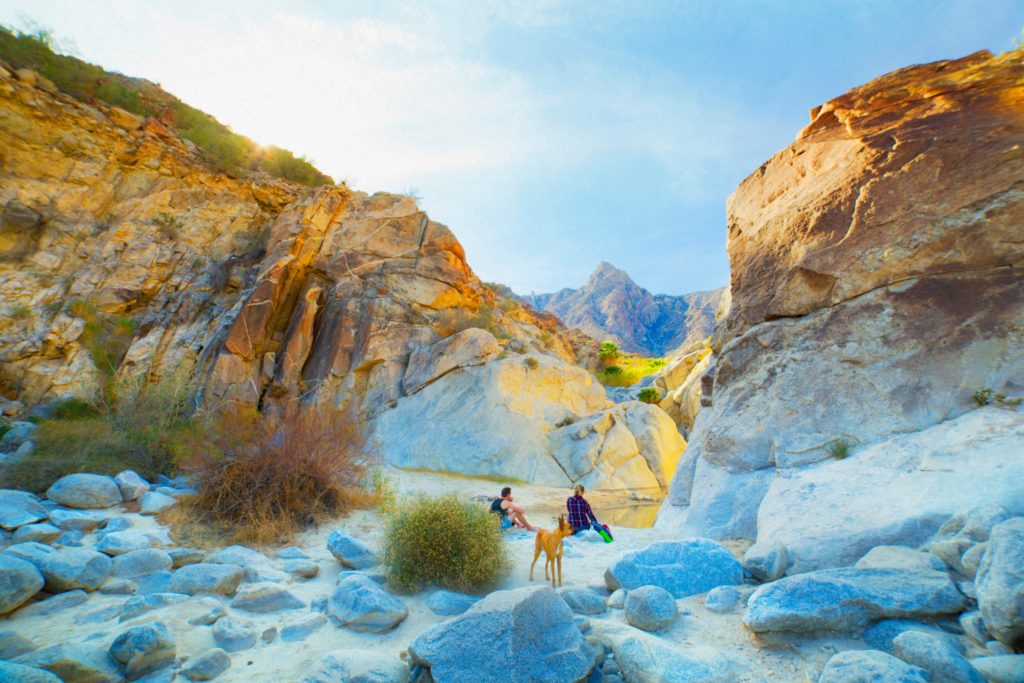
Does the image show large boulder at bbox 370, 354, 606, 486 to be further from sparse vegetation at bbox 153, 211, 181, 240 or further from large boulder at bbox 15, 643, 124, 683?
sparse vegetation at bbox 153, 211, 181, 240

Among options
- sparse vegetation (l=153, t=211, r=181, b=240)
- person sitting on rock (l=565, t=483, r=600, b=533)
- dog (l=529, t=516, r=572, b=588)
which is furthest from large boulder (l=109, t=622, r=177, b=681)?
sparse vegetation (l=153, t=211, r=181, b=240)

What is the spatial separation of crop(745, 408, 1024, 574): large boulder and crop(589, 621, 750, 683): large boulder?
1.53 m

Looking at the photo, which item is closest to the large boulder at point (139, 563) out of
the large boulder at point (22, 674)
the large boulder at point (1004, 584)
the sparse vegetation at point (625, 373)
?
the large boulder at point (22, 674)

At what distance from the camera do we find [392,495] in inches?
318

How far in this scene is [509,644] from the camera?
9.23ft

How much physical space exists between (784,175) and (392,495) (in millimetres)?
8266

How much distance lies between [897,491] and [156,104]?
92.5 ft

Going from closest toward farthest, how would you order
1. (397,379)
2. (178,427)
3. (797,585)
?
(797,585) → (178,427) → (397,379)

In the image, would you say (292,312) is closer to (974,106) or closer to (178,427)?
(178,427)

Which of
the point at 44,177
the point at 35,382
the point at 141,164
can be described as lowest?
the point at 35,382

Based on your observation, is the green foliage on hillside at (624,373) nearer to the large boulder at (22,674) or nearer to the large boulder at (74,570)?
the large boulder at (74,570)

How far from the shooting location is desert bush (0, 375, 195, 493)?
691 centimetres

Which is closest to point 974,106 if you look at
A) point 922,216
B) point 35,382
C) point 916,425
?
point 922,216

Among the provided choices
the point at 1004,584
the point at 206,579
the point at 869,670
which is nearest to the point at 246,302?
the point at 206,579
